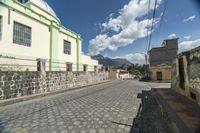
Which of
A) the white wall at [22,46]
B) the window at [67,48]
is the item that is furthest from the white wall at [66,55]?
the white wall at [22,46]

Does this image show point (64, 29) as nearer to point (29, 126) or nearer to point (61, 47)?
point (61, 47)

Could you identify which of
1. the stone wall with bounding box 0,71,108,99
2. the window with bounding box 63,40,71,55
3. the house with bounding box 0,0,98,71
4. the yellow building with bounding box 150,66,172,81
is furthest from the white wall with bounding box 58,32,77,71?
the yellow building with bounding box 150,66,172,81

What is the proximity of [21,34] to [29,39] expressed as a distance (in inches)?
40.8

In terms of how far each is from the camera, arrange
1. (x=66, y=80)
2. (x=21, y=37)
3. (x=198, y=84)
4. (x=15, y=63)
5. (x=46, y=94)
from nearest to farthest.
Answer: (x=198, y=84) → (x=46, y=94) → (x=15, y=63) → (x=21, y=37) → (x=66, y=80)

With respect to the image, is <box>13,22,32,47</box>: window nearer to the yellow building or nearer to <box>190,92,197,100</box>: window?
<box>190,92,197,100</box>: window

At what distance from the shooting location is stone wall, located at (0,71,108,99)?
8.58 m

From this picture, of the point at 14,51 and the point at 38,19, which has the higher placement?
the point at 38,19

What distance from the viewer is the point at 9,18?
1275cm

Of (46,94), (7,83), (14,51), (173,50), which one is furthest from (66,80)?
(173,50)

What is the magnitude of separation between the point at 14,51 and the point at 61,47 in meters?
7.72

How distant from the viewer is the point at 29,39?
49.1 feet

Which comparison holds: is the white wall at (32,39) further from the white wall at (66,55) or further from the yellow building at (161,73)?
the yellow building at (161,73)

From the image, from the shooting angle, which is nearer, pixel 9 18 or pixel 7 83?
pixel 7 83

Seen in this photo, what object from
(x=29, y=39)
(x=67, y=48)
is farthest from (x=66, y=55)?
(x=29, y=39)
